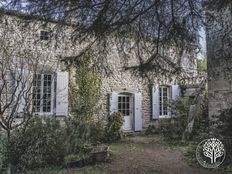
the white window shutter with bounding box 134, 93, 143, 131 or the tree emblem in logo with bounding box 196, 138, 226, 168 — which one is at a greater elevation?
the white window shutter with bounding box 134, 93, 143, 131

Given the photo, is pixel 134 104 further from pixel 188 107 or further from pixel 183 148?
pixel 183 148

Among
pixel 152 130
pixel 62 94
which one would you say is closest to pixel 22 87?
pixel 62 94

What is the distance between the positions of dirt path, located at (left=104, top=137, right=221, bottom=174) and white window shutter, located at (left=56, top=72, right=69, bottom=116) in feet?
6.74

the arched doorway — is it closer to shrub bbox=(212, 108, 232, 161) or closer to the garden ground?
the garden ground

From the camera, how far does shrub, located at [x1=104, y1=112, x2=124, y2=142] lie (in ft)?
33.7

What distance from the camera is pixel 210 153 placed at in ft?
19.9

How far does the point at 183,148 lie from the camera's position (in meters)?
8.44

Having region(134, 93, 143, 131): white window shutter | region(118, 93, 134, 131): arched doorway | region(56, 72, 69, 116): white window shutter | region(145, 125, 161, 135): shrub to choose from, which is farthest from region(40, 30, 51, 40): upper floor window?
region(145, 125, 161, 135): shrub

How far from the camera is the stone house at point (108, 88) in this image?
3.59 metres

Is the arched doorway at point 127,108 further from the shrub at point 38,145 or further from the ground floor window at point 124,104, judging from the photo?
the shrub at point 38,145

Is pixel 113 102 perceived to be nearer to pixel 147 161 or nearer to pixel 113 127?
pixel 113 127

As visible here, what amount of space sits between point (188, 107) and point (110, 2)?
8062 mm

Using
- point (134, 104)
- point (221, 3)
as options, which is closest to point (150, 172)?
point (221, 3)

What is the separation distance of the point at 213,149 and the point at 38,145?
11.6 feet
